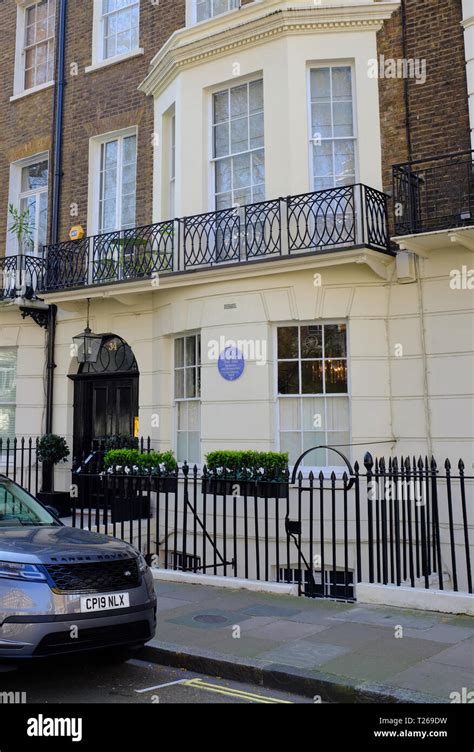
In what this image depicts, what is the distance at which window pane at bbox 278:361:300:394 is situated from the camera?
10930 millimetres

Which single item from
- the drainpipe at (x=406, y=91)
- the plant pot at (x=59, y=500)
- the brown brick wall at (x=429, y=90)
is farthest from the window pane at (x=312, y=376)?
the plant pot at (x=59, y=500)

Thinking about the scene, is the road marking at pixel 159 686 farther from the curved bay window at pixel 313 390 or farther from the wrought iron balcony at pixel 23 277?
the wrought iron balcony at pixel 23 277

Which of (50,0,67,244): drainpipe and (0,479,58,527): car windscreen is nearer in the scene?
(0,479,58,527): car windscreen

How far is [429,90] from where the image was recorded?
10.6 metres

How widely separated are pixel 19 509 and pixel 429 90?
8.45 metres

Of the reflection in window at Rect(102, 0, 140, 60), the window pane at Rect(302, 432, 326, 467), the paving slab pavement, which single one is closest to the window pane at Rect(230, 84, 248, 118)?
the reflection in window at Rect(102, 0, 140, 60)

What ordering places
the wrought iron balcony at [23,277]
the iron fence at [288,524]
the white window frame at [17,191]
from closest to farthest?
the iron fence at [288,524] < the wrought iron balcony at [23,277] < the white window frame at [17,191]

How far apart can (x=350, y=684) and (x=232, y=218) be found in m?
7.99

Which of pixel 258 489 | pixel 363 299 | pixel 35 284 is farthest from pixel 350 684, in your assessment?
pixel 35 284

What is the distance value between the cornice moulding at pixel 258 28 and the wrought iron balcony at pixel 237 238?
2753 millimetres

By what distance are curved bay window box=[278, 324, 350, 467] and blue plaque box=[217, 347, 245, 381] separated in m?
0.61

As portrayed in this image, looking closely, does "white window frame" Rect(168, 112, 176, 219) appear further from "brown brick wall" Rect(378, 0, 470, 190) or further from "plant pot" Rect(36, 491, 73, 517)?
"plant pot" Rect(36, 491, 73, 517)

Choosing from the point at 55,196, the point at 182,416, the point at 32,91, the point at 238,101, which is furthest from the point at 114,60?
the point at 182,416

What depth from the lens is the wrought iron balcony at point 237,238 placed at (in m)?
10.4
